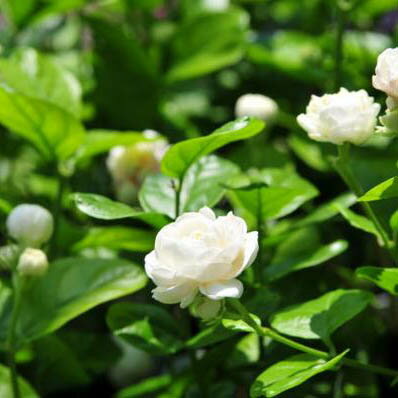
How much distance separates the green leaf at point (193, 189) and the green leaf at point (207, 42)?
402mm

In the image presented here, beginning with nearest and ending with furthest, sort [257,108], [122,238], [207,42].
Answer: [122,238]
[257,108]
[207,42]

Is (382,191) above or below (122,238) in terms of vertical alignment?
above

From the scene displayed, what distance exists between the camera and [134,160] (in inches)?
45.3

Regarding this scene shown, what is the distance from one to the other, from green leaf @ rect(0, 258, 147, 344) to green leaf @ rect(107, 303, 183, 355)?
34 millimetres

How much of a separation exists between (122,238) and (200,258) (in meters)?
0.35

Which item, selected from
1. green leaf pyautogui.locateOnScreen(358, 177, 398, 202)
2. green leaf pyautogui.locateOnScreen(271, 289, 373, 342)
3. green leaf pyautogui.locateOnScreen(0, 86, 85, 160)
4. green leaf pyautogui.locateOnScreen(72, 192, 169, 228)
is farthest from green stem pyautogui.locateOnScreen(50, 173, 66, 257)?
green leaf pyautogui.locateOnScreen(358, 177, 398, 202)

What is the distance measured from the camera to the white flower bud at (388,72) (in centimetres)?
67

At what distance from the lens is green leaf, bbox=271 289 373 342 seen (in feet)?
2.48

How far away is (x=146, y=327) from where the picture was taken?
84cm

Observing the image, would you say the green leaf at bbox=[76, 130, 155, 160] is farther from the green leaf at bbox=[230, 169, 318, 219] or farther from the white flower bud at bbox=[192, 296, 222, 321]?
the white flower bud at bbox=[192, 296, 222, 321]

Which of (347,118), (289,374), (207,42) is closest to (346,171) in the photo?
Result: (347,118)

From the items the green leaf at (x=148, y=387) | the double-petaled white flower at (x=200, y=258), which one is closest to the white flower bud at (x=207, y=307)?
the double-petaled white flower at (x=200, y=258)

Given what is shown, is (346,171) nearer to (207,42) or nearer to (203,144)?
(203,144)

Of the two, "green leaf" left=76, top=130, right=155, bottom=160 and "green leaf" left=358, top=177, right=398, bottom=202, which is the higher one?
"green leaf" left=358, top=177, right=398, bottom=202
